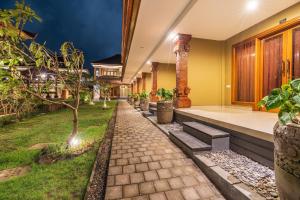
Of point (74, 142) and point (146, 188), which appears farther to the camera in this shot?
point (74, 142)

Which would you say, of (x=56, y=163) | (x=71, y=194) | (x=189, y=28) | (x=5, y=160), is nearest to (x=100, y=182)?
(x=71, y=194)

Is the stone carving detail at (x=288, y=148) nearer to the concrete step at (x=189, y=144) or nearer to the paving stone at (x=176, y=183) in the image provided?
the paving stone at (x=176, y=183)

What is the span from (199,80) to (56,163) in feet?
16.3

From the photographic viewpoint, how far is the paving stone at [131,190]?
1.72 metres

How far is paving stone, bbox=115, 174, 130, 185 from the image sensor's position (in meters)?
1.94

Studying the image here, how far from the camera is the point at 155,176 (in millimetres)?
2064

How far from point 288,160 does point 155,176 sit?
1.47 m

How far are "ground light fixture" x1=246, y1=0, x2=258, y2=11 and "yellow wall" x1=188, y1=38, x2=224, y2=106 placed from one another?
2041 mm

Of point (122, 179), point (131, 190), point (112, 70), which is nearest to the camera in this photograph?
point (131, 190)

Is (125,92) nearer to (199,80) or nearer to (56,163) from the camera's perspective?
(199,80)

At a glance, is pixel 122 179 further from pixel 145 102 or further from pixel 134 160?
pixel 145 102

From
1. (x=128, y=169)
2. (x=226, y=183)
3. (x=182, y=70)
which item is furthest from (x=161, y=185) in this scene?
(x=182, y=70)

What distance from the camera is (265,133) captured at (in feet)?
6.24

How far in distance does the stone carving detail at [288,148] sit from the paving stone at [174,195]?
0.98 meters
